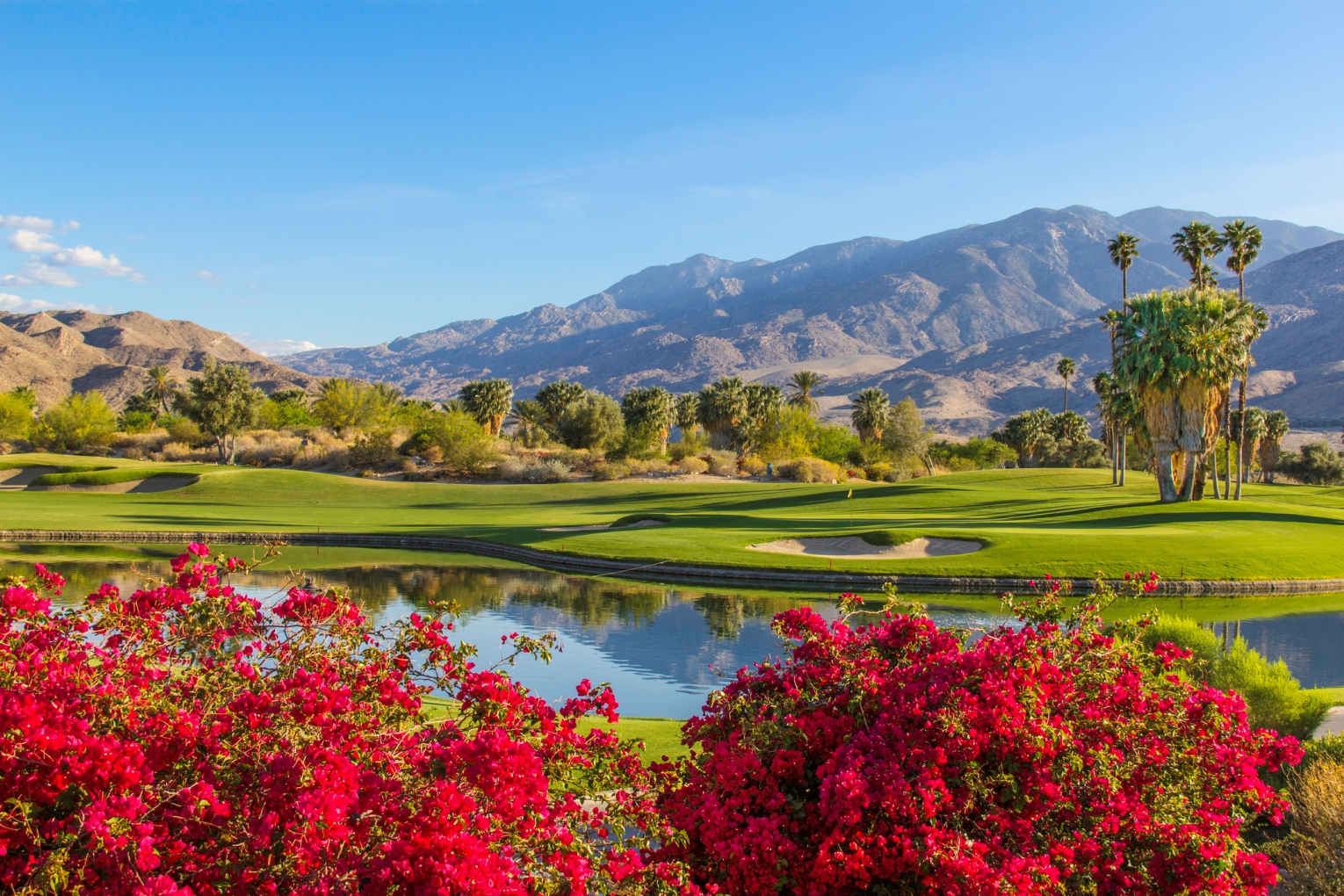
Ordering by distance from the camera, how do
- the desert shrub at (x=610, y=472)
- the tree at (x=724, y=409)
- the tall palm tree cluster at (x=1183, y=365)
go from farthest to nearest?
the tree at (x=724, y=409) < the desert shrub at (x=610, y=472) < the tall palm tree cluster at (x=1183, y=365)

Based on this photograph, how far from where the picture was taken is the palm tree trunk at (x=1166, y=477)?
1564 inches

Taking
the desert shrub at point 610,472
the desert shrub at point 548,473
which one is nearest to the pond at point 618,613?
the desert shrub at point 548,473

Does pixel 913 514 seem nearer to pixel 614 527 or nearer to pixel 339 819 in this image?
pixel 614 527

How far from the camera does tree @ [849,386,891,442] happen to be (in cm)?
8331

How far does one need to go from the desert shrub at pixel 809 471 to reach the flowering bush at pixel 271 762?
61.0 meters

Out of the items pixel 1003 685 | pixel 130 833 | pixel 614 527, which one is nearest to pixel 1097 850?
pixel 1003 685

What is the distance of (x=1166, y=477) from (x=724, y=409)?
46698 millimetres

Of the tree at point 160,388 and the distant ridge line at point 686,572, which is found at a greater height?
the tree at point 160,388

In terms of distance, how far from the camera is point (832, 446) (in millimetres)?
78188

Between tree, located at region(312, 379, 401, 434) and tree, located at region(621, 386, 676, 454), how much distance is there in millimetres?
20630

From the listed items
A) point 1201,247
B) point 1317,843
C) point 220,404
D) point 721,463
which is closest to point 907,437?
point 721,463

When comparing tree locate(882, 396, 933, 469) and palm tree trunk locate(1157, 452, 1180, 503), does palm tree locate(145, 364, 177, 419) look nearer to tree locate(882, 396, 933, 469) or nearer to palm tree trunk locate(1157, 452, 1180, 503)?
→ tree locate(882, 396, 933, 469)

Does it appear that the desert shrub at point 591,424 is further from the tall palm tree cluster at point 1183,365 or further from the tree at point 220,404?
the tall palm tree cluster at point 1183,365

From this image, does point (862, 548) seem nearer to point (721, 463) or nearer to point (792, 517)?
point (792, 517)
